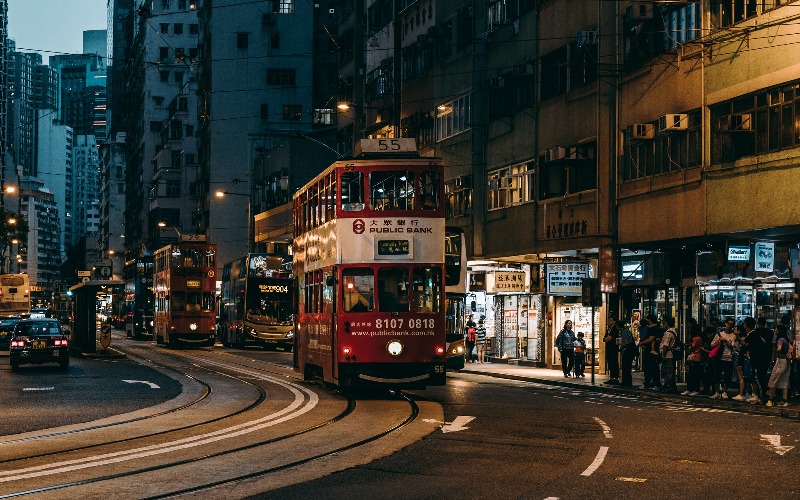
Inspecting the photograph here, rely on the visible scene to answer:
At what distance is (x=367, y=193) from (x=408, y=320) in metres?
2.55

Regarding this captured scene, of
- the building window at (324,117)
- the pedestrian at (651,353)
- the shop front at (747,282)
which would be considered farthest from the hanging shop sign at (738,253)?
the building window at (324,117)

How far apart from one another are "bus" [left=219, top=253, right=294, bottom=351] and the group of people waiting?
2172 cm

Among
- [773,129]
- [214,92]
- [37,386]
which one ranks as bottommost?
[37,386]

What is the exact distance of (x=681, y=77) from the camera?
32.2 metres

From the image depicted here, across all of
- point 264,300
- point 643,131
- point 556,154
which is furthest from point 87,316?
point 643,131

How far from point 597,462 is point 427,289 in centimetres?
947

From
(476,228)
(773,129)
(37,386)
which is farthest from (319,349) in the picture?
(476,228)

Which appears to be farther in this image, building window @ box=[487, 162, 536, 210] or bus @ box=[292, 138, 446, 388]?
building window @ box=[487, 162, 536, 210]

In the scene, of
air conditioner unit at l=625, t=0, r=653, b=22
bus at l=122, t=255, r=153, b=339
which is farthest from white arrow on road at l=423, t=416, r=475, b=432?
bus at l=122, t=255, r=153, b=339

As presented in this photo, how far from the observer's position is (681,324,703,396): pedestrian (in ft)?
92.9

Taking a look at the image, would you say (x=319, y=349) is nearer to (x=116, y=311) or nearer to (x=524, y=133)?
(x=524, y=133)

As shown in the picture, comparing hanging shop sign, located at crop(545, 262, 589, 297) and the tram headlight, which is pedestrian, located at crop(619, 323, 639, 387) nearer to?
hanging shop sign, located at crop(545, 262, 589, 297)

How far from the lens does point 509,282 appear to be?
4453 centimetres

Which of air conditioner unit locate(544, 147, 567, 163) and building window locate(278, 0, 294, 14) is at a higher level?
building window locate(278, 0, 294, 14)
